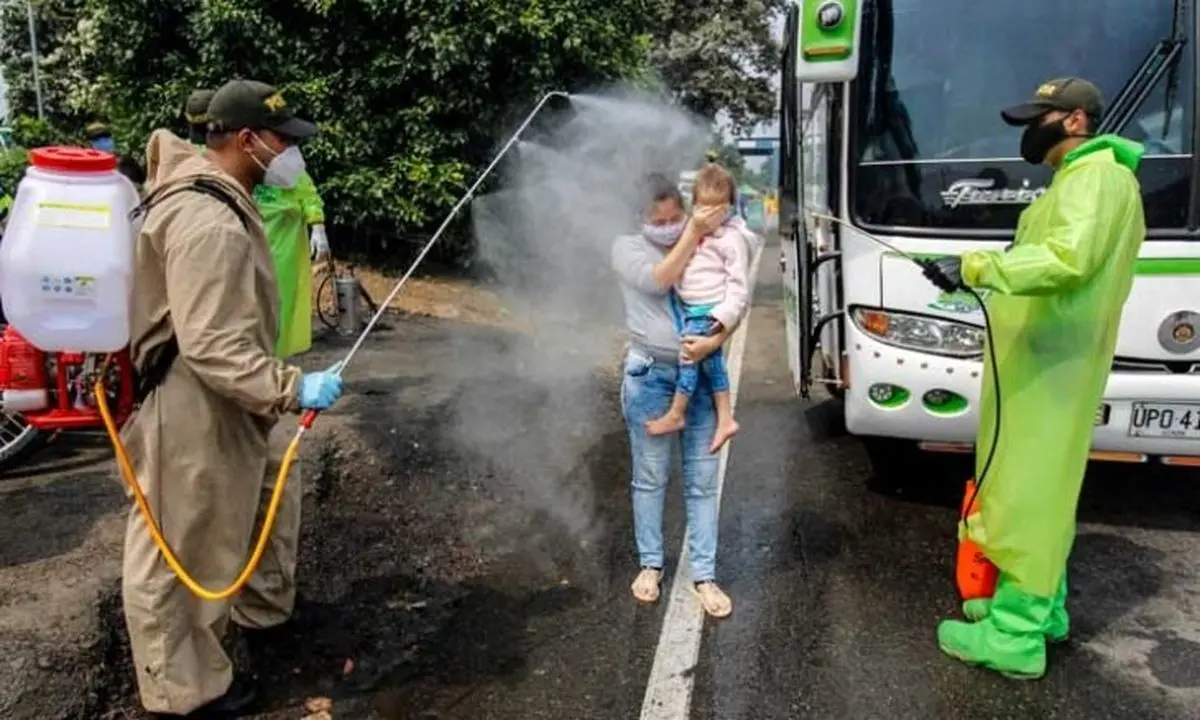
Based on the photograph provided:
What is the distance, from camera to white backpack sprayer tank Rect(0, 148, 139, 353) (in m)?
2.91

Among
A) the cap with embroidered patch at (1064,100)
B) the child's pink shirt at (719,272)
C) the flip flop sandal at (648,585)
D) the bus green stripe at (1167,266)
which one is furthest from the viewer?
the bus green stripe at (1167,266)

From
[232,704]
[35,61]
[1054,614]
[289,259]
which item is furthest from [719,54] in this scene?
[232,704]

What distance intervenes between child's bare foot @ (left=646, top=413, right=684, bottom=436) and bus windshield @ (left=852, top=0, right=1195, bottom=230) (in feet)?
5.38

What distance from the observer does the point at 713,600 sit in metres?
4.17

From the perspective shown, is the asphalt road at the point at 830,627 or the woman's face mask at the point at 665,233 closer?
the asphalt road at the point at 830,627

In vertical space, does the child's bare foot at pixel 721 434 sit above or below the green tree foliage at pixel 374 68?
below

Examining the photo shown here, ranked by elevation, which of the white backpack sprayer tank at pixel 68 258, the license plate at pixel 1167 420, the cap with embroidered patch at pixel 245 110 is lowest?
the license plate at pixel 1167 420

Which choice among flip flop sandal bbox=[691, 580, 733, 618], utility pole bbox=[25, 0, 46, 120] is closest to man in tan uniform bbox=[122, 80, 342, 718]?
flip flop sandal bbox=[691, 580, 733, 618]

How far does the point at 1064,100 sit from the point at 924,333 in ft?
4.36

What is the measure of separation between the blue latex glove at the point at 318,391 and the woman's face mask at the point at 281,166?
2.44ft

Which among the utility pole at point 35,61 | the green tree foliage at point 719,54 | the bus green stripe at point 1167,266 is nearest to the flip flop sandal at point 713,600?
the bus green stripe at point 1167,266

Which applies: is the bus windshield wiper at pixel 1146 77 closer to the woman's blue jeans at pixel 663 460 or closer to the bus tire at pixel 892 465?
the bus tire at pixel 892 465

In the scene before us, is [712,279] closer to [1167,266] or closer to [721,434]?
[721,434]

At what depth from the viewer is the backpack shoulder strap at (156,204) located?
3.04 meters
